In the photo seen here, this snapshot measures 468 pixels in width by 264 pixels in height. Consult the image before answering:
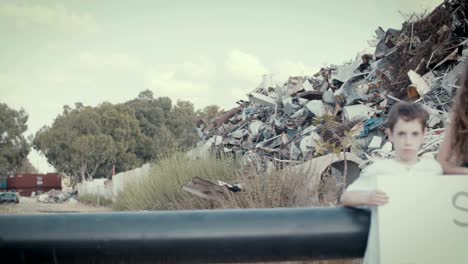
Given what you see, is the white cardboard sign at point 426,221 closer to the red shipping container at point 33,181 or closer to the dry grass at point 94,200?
the dry grass at point 94,200

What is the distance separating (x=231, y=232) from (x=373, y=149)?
7.19 m

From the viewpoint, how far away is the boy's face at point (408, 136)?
1515 mm

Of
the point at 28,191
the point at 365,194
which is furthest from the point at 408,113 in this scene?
the point at 28,191

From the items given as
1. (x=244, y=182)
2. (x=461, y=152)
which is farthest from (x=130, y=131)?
(x=461, y=152)

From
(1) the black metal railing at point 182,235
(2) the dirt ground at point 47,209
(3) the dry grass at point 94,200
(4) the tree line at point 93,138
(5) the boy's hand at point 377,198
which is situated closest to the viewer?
(1) the black metal railing at point 182,235

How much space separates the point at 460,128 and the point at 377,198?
48 centimetres

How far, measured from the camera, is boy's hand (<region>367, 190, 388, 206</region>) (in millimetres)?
1267

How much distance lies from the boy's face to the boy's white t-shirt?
0.03 meters

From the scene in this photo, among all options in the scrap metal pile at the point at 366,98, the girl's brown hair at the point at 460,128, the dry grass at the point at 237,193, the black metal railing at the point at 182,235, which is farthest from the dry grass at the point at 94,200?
the black metal railing at the point at 182,235

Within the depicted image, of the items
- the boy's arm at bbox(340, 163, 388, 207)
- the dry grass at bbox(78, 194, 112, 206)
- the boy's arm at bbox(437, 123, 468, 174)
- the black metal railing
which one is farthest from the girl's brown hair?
the dry grass at bbox(78, 194, 112, 206)

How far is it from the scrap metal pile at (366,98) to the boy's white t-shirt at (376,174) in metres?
4.80

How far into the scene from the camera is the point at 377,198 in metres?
1.27

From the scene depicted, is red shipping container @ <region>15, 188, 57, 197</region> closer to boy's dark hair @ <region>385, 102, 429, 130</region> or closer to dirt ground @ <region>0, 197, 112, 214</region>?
dirt ground @ <region>0, 197, 112, 214</region>

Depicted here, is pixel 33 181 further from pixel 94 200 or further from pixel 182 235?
pixel 182 235
